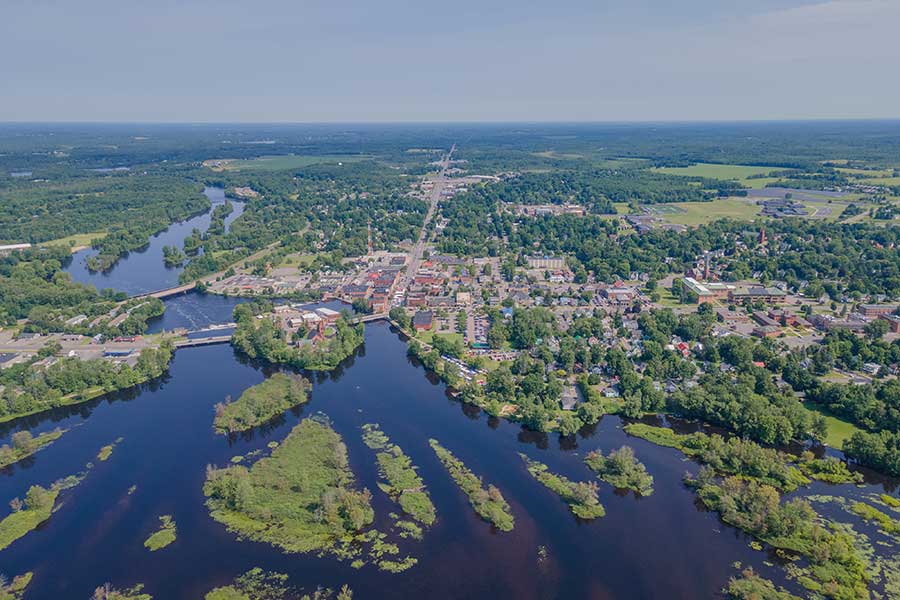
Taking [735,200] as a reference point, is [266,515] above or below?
below

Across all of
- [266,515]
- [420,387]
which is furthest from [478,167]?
[266,515]

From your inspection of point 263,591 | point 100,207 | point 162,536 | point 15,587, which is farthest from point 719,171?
point 15,587

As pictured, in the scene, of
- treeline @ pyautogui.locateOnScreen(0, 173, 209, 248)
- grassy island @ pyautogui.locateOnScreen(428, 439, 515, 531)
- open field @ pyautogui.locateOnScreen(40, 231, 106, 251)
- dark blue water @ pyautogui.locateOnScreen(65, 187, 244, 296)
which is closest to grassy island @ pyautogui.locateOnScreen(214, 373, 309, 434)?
grassy island @ pyautogui.locateOnScreen(428, 439, 515, 531)

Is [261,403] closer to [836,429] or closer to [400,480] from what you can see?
[400,480]

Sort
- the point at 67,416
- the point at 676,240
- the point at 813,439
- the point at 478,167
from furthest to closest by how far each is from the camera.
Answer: the point at 478,167 < the point at 676,240 < the point at 67,416 < the point at 813,439

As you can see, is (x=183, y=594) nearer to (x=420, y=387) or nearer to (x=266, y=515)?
(x=266, y=515)

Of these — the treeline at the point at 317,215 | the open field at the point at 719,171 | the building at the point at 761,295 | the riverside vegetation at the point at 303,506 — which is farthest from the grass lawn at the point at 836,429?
the open field at the point at 719,171
